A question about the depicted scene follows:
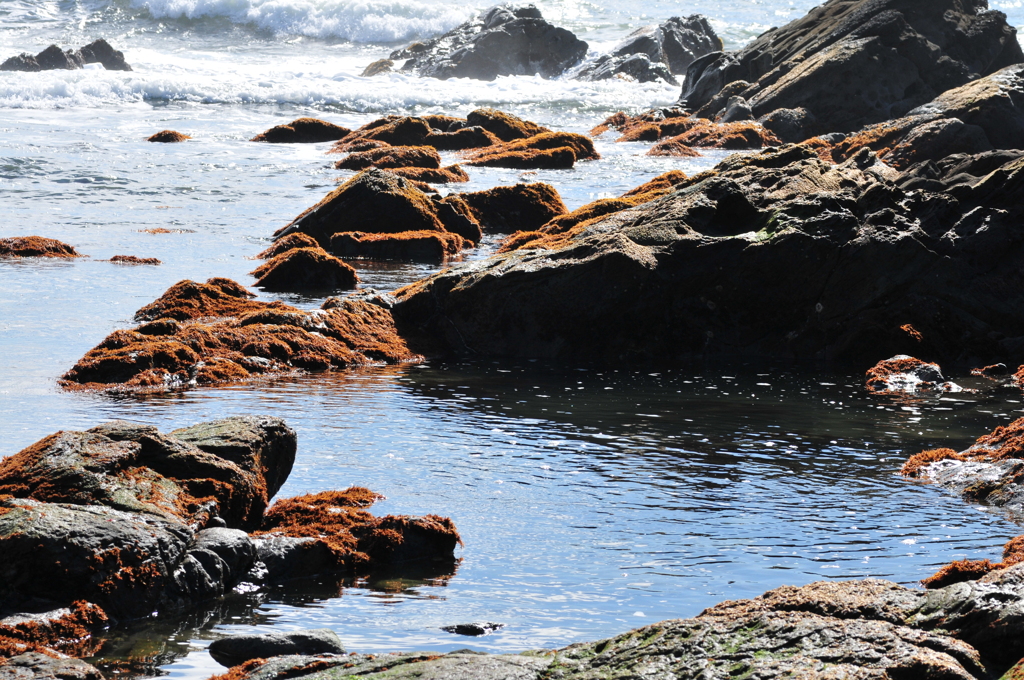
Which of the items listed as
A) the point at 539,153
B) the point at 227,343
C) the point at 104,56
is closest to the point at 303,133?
the point at 539,153

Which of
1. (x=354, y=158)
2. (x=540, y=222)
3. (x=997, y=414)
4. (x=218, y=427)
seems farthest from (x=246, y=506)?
(x=354, y=158)

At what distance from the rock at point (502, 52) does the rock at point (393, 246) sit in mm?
43754

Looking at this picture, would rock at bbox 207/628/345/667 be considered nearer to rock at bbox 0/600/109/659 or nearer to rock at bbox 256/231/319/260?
rock at bbox 0/600/109/659

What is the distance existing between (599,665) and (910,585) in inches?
122

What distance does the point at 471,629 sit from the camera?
6.09m

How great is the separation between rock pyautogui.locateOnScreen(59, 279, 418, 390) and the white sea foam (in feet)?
209

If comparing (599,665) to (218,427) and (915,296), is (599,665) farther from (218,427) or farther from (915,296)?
(915,296)

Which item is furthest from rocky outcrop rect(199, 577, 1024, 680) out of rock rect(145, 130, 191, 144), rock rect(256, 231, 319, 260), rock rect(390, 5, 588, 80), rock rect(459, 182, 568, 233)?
rock rect(390, 5, 588, 80)

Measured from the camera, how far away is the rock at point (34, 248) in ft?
66.3

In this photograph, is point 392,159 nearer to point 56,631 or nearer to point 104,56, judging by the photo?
point 56,631

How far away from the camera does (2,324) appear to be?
1486cm

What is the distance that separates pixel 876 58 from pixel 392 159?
1914 cm

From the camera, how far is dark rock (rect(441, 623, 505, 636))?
6086mm

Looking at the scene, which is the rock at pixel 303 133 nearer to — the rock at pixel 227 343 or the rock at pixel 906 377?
the rock at pixel 227 343
